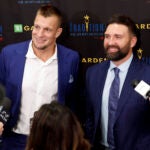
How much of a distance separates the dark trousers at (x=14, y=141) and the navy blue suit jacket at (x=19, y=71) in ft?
0.32

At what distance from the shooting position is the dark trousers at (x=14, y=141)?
3.02 m

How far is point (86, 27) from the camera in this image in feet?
10.9

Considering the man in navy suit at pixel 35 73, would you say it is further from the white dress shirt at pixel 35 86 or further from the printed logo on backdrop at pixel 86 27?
the printed logo on backdrop at pixel 86 27

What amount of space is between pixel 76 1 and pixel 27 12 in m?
0.44

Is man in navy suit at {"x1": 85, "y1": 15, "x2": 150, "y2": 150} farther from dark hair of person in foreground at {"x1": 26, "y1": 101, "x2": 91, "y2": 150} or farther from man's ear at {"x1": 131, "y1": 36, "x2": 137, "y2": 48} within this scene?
dark hair of person in foreground at {"x1": 26, "y1": 101, "x2": 91, "y2": 150}

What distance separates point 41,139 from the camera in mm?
1811

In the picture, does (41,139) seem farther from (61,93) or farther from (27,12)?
(27,12)

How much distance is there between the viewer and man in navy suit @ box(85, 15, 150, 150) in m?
2.67

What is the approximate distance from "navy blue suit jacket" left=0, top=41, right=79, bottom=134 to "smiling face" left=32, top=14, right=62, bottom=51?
5.3 inches

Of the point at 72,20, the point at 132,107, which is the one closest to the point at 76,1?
the point at 72,20

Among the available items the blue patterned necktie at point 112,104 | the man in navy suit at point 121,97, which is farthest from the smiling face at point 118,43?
the blue patterned necktie at point 112,104

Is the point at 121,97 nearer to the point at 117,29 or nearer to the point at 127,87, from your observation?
the point at 127,87

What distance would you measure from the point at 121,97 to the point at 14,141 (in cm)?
95

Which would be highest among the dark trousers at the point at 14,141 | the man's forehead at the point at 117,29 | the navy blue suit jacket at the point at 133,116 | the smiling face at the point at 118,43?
the man's forehead at the point at 117,29
